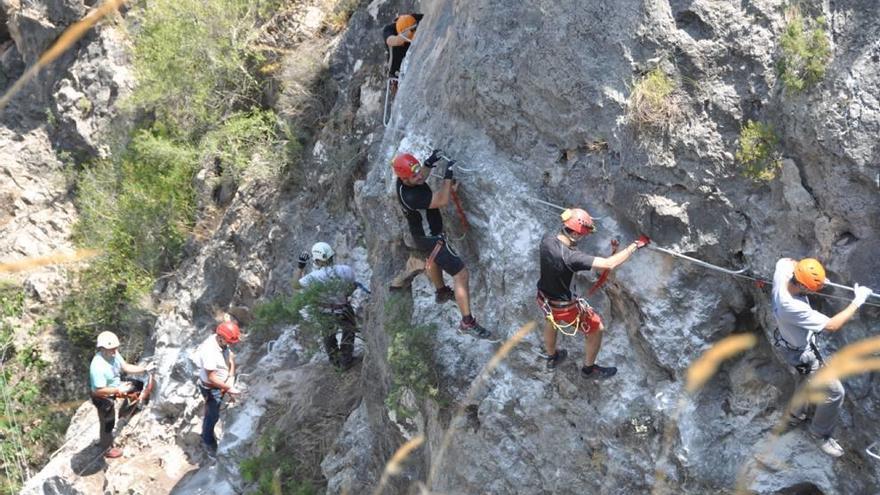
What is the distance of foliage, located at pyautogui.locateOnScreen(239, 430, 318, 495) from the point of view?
40.0ft

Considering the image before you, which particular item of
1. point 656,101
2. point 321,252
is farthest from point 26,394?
point 656,101

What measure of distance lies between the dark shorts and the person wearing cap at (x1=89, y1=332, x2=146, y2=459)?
494cm

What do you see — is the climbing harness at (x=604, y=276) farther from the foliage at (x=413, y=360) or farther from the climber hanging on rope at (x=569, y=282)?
the foliage at (x=413, y=360)

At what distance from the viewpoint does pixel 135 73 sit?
18.2 metres

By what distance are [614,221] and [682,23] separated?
162 cm

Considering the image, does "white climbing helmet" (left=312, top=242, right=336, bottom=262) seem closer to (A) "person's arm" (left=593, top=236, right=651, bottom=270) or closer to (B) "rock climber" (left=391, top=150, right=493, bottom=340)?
(B) "rock climber" (left=391, top=150, right=493, bottom=340)

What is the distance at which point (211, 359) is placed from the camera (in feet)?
40.2

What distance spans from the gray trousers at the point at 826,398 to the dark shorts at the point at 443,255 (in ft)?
9.54

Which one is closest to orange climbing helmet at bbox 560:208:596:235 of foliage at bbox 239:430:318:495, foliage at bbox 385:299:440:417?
foliage at bbox 385:299:440:417

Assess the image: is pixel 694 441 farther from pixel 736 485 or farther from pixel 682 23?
pixel 682 23

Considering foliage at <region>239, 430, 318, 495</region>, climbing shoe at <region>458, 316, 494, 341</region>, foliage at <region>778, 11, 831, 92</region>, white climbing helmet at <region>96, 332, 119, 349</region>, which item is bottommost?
foliage at <region>239, 430, 318, 495</region>

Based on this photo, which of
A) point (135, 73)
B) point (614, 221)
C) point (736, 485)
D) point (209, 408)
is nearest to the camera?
point (736, 485)

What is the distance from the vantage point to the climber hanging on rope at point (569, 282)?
336 inches

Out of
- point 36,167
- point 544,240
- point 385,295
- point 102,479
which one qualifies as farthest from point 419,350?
point 36,167
